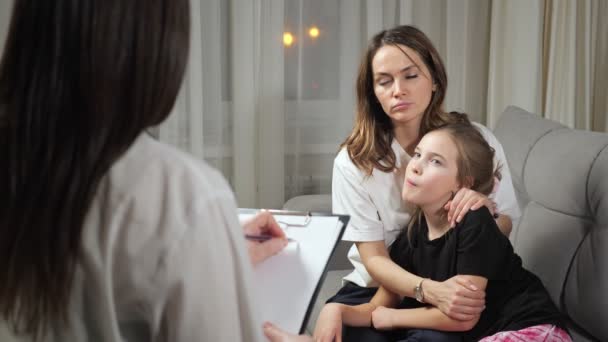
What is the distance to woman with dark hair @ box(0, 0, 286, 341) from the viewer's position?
61cm

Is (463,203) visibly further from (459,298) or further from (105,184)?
(105,184)

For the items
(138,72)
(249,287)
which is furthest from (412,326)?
(138,72)

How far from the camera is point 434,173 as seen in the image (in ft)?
4.76

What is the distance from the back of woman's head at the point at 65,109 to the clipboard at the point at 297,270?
0.31 metres

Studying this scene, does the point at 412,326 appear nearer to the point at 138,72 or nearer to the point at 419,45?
the point at 419,45

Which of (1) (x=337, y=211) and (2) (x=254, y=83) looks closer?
(1) (x=337, y=211)

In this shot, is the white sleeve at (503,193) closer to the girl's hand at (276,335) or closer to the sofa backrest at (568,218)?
the sofa backrest at (568,218)

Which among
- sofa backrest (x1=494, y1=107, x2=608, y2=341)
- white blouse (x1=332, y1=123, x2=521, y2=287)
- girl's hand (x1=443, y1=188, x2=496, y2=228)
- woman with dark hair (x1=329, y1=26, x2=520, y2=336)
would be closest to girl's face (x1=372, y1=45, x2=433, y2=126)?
woman with dark hair (x1=329, y1=26, x2=520, y2=336)

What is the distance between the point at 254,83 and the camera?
2369mm

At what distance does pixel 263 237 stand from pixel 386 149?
61 cm

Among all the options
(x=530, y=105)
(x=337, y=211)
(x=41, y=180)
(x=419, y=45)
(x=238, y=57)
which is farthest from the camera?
(x=530, y=105)

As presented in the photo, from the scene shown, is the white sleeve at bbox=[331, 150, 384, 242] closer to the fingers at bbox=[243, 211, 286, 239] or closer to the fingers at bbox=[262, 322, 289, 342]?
the fingers at bbox=[243, 211, 286, 239]

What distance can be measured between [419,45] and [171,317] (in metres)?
1.16

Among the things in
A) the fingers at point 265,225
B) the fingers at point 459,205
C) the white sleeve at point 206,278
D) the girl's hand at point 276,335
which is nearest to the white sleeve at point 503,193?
the fingers at point 459,205
